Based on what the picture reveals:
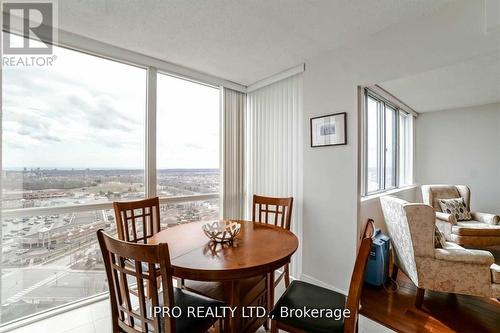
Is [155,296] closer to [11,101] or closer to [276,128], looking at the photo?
[11,101]

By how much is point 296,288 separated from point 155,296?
0.96 meters

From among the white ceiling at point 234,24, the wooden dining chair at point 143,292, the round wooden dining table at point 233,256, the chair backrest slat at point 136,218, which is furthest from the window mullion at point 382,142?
the chair backrest slat at point 136,218

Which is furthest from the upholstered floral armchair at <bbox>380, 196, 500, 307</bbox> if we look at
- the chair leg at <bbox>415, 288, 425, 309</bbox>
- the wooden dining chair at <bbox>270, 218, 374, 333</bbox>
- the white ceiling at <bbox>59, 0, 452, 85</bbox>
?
the white ceiling at <bbox>59, 0, 452, 85</bbox>

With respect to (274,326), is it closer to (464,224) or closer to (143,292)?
(143,292)

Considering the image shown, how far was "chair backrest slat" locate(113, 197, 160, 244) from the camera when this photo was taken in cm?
209

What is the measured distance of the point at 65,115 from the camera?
2.15 meters

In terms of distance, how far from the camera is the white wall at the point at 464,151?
12.4ft

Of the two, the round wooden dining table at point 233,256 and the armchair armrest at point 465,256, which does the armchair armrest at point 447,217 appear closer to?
the armchair armrest at point 465,256

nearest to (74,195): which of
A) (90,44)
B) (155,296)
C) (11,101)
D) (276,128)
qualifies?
(11,101)

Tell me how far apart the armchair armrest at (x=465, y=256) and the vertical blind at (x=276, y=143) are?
53.1 inches

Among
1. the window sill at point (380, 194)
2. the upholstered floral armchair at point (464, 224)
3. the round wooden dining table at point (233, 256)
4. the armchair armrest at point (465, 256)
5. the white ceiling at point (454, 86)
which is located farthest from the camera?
the upholstered floral armchair at point (464, 224)

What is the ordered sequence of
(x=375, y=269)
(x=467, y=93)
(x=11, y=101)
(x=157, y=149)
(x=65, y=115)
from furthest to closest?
(x=467, y=93) → (x=157, y=149) → (x=375, y=269) → (x=65, y=115) → (x=11, y=101)

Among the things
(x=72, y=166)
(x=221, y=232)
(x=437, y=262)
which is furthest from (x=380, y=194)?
(x=72, y=166)

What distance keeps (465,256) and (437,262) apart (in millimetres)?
212
